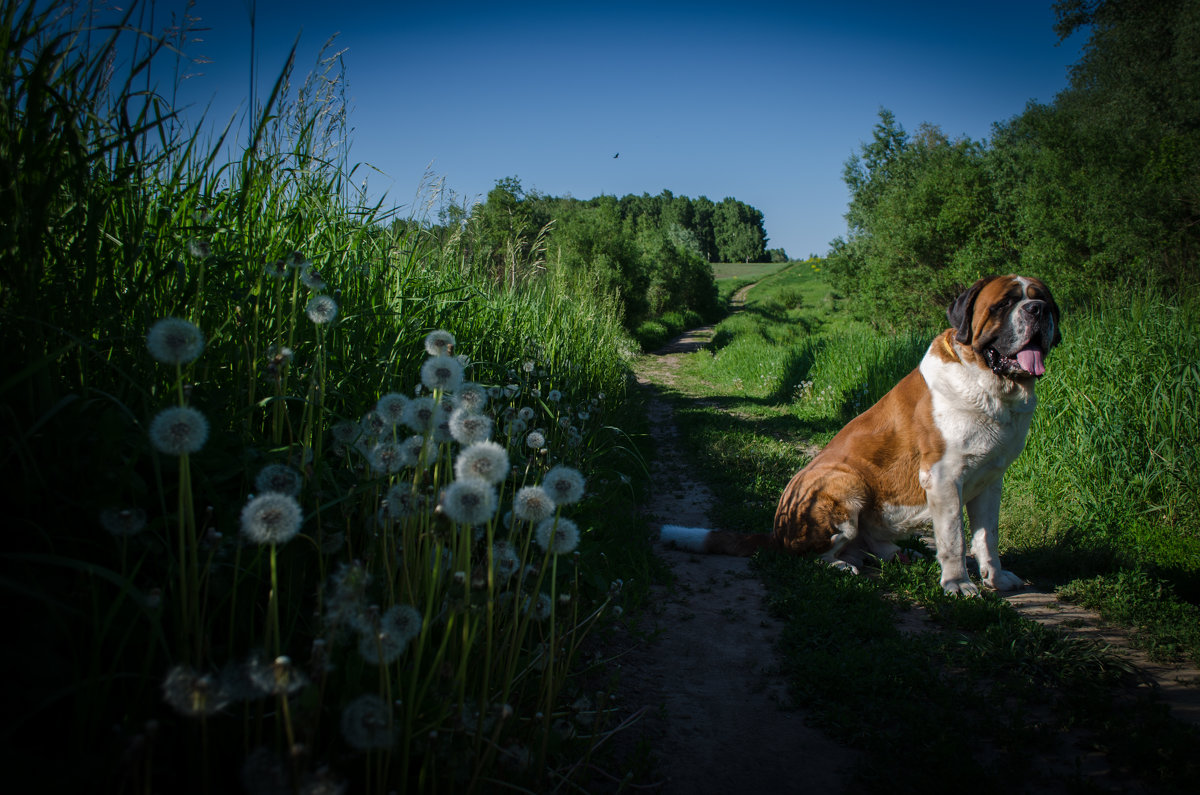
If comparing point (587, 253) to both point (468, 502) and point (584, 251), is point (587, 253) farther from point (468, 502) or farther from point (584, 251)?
point (468, 502)

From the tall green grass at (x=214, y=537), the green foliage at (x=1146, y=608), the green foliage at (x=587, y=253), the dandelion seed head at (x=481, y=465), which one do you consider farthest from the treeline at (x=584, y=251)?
the green foliage at (x=1146, y=608)

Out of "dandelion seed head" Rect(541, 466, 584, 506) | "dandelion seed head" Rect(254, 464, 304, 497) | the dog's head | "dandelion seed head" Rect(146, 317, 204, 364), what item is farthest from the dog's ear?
"dandelion seed head" Rect(146, 317, 204, 364)

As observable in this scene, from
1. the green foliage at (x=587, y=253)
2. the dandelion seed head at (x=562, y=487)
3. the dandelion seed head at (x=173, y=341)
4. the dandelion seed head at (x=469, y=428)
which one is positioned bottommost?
the dandelion seed head at (x=562, y=487)

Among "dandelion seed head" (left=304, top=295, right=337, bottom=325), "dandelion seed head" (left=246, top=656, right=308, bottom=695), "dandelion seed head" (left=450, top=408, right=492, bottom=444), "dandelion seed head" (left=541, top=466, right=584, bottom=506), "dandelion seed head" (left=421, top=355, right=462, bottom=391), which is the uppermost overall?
"dandelion seed head" (left=304, top=295, right=337, bottom=325)

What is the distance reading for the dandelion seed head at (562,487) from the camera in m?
1.56

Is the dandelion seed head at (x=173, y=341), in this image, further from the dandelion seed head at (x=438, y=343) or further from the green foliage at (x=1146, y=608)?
the green foliage at (x=1146, y=608)

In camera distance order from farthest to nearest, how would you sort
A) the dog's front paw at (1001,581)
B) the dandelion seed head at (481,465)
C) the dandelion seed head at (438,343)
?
the dog's front paw at (1001,581) < the dandelion seed head at (438,343) < the dandelion seed head at (481,465)

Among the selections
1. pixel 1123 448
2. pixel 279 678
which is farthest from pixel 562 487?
pixel 1123 448

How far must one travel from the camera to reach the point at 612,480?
5324mm

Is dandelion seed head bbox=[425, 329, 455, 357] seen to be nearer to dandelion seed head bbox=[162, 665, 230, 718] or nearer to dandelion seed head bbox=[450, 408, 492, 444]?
dandelion seed head bbox=[450, 408, 492, 444]

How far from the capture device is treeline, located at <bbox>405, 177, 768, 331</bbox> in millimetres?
6707

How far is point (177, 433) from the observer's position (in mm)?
1190

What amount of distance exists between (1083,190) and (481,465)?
16.7 m

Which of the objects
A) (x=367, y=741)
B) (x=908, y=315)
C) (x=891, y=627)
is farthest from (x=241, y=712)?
(x=908, y=315)
